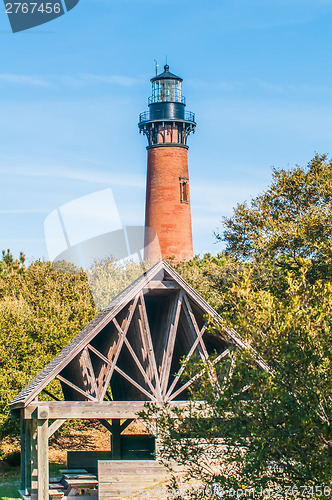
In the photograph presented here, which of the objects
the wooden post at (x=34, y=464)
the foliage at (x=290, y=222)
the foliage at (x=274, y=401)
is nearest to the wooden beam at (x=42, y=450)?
the wooden post at (x=34, y=464)

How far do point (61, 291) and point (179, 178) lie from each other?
548 inches

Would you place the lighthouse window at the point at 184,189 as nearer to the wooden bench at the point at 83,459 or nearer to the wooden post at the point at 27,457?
the wooden bench at the point at 83,459

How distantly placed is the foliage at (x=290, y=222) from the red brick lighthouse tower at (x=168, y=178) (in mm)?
19196

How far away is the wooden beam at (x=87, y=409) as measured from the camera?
650 inches

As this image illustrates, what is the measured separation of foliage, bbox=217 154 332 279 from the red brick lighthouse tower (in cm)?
1920

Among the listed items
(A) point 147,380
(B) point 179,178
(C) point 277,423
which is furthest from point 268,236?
(B) point 179,178

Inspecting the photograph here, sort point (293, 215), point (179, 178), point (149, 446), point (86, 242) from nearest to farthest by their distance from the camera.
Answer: point (86, 242) → point (149, 446) → point (293, 215) → point (179, 178)

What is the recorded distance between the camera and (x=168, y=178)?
48688mm

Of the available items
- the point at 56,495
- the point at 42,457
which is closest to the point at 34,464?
the point at 56,495

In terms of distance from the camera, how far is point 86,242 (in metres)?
19.4

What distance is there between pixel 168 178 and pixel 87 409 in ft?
109

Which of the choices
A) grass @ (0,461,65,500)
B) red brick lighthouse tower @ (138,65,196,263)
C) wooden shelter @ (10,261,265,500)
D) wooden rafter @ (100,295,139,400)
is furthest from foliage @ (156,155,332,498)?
red brick lighthouse tower @ (138,65,196,263)

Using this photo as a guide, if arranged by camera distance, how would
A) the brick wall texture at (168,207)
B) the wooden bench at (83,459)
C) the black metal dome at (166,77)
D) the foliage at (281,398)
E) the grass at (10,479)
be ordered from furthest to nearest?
the black metal dome at (166,77), the brick wall texture at (168,207), the grass at (10,479), the wooden bench at (83,459), the foliage at (281,398)

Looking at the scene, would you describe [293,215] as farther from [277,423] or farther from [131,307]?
[277,423]
